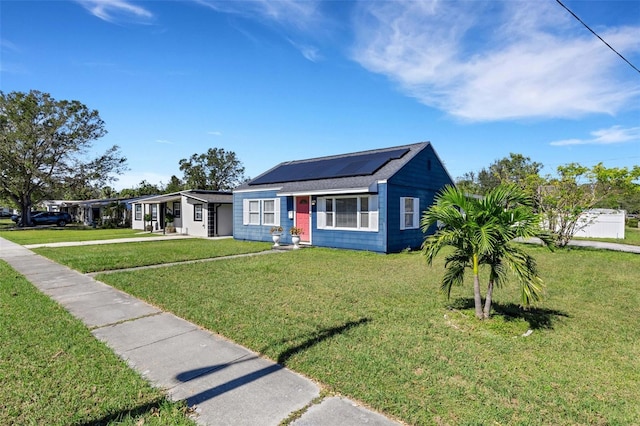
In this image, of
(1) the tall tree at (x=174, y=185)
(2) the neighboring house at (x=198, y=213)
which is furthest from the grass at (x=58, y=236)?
(1) the tall tree at (x=174, y=185)

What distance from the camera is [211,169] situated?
5144 centimetres

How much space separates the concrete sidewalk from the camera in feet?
8.70

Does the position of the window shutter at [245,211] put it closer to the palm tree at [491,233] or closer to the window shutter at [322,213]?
the window shutter at [322,213]

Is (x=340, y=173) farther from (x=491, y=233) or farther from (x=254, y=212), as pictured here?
(x=491, y=233)

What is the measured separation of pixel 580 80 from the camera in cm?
1122

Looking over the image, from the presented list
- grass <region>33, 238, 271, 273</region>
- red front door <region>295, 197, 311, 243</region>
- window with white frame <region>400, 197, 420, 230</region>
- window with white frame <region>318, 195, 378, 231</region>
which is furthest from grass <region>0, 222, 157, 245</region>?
window with white frame <region>400, 197, 420, 230</region>

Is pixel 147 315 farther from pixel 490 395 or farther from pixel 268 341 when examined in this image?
pixel 490 395

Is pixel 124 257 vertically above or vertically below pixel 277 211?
below

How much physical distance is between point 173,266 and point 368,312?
22.0 feet

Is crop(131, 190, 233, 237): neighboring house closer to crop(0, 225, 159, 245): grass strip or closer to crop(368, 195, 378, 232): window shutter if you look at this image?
crop(0, 225, 159, 245): grass strip

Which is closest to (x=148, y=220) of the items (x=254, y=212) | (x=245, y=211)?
(x=245, y=211)

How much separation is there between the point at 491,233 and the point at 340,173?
10323 mm

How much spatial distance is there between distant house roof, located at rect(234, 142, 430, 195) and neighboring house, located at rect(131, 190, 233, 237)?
348 cm

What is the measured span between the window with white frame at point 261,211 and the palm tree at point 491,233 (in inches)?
470
